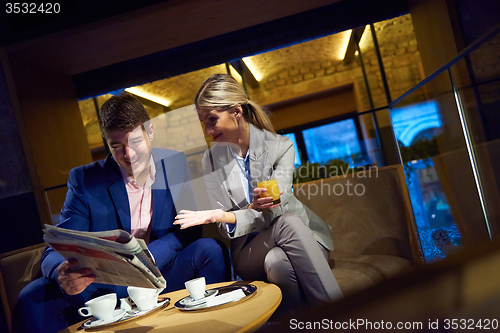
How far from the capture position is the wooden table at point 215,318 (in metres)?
0.89

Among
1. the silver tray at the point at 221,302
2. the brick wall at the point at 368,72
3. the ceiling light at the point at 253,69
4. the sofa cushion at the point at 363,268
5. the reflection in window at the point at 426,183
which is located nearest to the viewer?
the silver tray at the point at 221,302

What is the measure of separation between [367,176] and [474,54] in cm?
232

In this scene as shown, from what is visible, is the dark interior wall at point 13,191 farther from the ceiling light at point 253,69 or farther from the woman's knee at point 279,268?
the ceiling light at point 253,69

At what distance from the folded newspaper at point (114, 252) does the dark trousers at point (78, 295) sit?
49 cm

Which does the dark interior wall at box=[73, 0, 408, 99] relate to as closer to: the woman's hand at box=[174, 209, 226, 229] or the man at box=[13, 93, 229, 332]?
the man at box=[13, 93, 229, 332]

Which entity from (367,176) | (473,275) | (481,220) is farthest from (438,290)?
(481,220)

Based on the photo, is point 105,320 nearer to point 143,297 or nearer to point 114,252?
point 143,297

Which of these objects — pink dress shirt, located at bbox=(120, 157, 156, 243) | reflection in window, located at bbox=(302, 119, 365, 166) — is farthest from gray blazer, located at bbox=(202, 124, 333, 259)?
reflection in window, located at bbox=(302, 119, 365, 166)

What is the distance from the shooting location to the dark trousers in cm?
135

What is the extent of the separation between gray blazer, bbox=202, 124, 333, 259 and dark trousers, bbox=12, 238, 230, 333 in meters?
0.12

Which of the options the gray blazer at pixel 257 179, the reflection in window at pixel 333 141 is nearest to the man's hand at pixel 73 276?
the gray blazer at pixel 257 179

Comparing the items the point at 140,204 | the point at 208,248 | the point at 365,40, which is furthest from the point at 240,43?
the point at 208,248

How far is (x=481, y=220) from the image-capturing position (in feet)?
7.13

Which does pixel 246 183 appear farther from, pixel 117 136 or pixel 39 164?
pixel 39 164
